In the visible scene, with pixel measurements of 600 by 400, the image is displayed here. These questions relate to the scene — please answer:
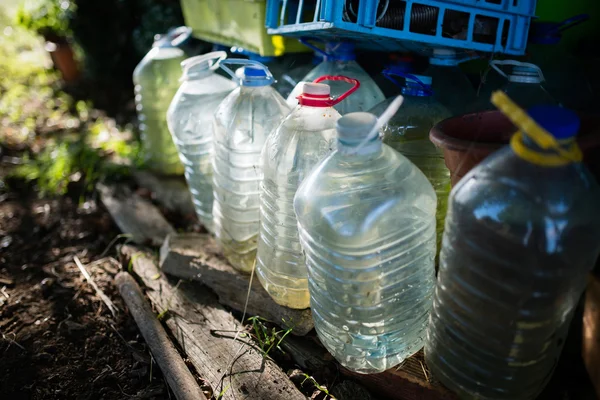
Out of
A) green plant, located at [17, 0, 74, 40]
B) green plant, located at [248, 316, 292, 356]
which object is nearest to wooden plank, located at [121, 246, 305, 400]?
green plant, located at [248, 316, 292, 356]

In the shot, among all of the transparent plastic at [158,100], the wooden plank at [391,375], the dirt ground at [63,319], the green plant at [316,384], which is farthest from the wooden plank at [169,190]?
the green plant at [316,384]

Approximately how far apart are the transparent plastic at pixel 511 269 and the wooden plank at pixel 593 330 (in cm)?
7

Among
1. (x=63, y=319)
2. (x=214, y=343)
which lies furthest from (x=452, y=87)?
(x=63, y=319)

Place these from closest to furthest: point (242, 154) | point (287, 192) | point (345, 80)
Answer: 1. point (345, 80)
2. point (287, 192)
3. point (242, 154)

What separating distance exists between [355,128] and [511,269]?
0.53 metres

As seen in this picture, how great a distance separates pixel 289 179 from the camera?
1687mm

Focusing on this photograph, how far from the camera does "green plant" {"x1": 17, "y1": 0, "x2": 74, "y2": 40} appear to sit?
436 centimetres

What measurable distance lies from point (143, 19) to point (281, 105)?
8.34 feet

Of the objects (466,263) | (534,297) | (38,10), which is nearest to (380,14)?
(466,263)

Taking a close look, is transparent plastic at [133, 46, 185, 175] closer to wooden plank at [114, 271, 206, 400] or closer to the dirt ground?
the dirt ground

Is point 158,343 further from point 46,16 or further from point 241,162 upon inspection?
point 46,16

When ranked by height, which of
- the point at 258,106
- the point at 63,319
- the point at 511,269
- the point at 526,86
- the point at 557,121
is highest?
the point at 557,121

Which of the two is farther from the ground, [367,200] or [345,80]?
[345,80]

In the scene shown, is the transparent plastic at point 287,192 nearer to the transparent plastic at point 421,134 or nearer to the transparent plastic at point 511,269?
the transparent plastic at point 421,134
